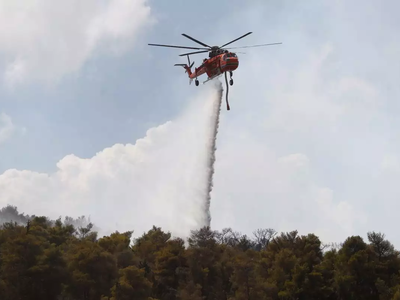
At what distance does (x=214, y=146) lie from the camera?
235ft

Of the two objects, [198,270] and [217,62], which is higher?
[217,62]

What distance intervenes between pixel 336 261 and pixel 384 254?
19.3 ft

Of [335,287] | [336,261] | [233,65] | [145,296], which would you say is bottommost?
[145,296]

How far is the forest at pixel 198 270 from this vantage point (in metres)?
46.5

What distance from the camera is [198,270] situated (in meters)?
54.8

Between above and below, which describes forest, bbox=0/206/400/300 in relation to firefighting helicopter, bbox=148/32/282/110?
below

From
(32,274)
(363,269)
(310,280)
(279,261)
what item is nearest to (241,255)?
(279,261)

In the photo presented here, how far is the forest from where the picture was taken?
4653cm

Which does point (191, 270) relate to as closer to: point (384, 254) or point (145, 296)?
point (145, 296)

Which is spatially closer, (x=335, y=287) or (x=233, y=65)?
(x=233, y=65)

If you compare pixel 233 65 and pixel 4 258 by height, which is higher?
pixel 233 65

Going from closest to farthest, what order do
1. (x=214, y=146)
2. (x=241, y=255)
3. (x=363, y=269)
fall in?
(x=363, y=269), (x=241, y=255), (x=214, y=146)

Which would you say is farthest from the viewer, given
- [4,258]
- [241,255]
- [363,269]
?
[241,255]

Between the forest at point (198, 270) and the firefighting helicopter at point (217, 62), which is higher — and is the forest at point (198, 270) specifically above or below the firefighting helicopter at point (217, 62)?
below
